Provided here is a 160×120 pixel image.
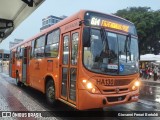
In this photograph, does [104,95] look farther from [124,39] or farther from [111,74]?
[124,39]

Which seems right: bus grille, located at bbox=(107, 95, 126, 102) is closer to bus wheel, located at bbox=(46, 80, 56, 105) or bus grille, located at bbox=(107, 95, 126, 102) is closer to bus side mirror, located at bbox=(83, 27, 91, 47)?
bus side mirror, located at bbox=(83, 27, 91, 47)

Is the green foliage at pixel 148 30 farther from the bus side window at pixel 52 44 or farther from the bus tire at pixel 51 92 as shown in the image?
the bus tire at pixel 51 92

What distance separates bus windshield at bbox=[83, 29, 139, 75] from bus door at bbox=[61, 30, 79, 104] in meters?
0.50

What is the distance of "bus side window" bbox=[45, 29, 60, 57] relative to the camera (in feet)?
30.7

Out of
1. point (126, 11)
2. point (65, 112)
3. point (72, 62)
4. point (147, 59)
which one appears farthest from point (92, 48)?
point (126, 11)

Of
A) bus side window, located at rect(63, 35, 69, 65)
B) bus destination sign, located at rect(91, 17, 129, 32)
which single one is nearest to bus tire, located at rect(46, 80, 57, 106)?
bus side window, located at rect(63, 35, 69, 65)

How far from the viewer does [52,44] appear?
385 inches

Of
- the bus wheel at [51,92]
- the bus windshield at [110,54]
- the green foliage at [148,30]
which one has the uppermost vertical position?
the green foliage at [148,30]

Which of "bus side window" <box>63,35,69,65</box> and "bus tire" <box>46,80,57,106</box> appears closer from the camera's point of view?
"bus side window" <box>63,35,69,65</box>

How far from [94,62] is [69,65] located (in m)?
1.03

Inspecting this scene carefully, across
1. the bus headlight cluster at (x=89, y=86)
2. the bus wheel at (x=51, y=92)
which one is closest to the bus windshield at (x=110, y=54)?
the bus headlight cluster at (x=89, y=86)

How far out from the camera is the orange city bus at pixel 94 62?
23.9 feet

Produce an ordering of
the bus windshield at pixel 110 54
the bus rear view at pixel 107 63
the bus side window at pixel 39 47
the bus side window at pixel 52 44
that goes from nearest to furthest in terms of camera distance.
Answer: the bus rear view at pixel 107 63, the bus windshield at pixel 110 54, the bus side window at pixel 52 44, the bus side window at pixel 39 47

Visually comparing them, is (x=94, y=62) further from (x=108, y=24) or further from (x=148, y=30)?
(x=148, y=30)
